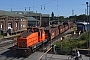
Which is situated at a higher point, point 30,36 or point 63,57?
point 30,36

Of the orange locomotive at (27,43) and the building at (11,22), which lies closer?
the orange locomotive at (27,43)

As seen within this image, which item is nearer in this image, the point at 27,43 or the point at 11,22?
the point at 27,43

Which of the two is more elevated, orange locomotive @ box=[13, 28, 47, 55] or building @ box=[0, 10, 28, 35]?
building @ box=[0, 10, 28, 35]

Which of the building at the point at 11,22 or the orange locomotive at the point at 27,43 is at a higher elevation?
the building at the point at 11,22

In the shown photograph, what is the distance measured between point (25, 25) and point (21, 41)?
4736 cm

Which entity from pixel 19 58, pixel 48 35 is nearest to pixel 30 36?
pixel 19 58

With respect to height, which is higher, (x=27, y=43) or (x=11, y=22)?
(x=11, y=22)

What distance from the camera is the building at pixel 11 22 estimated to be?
5088 cm

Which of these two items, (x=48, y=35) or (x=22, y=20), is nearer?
(x=48, y=35)

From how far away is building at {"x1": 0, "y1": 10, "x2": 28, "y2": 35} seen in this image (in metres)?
50.9

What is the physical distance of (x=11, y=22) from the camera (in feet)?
183

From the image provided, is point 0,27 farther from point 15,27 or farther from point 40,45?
point 40,45

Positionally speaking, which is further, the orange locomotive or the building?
the building

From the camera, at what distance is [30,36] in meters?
21.7
